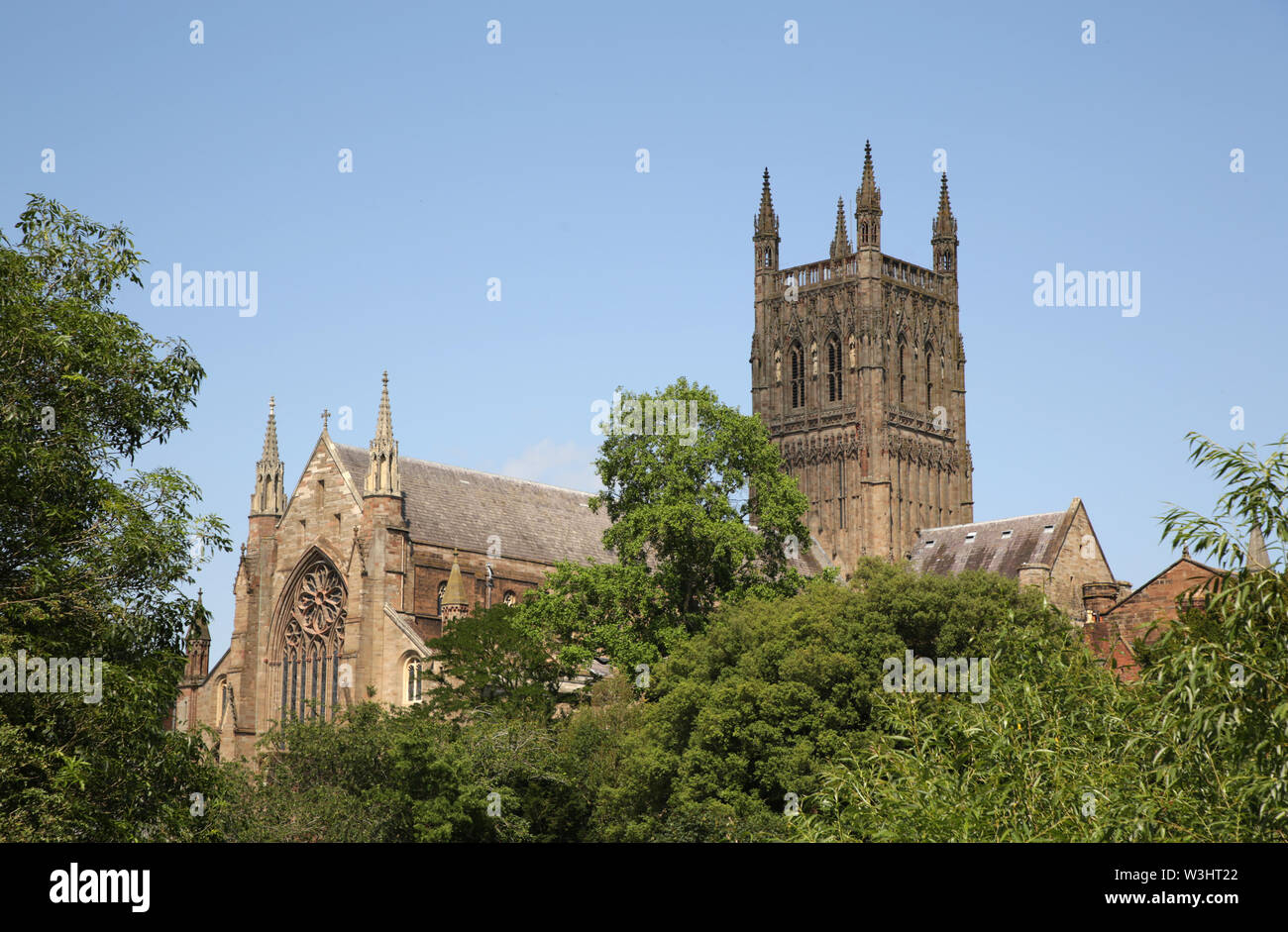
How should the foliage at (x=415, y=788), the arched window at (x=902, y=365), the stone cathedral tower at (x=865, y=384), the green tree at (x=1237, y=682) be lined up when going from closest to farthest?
the green tree at (x=1237, y=682)
the foliage at (x=415, y=788)
the stone cathedral tower at (x=865, y=384)
the arched window at (x=902, y=365)

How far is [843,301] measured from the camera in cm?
9100

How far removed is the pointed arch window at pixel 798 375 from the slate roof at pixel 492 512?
57.4ft

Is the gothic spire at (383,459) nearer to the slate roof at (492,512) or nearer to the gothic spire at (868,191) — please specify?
the slate roof at (492,512)

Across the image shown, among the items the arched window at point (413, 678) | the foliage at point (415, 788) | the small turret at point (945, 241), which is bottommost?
the foliage at point (415, 788)

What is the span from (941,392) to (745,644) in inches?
2048

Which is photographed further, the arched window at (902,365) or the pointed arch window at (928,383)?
the pointed arch window at (928,383)

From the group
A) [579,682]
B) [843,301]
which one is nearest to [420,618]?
[579,682]

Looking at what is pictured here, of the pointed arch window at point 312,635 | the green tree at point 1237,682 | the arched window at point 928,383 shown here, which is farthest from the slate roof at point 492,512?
the green tree at point 1237,682

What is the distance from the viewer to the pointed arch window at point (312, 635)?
68.8 m

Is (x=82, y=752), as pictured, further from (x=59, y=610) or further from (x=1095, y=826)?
(x=1095, y=826)

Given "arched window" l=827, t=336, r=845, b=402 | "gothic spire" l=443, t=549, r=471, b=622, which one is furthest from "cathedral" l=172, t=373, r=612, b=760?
"arched window" l=827, t=336, r=845, b=402

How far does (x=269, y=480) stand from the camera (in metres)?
72.1

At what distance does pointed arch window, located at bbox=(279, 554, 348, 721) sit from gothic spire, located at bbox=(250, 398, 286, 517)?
127 inches

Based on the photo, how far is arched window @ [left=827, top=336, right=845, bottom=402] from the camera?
90.6 meters
